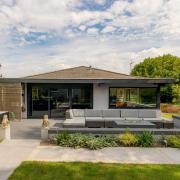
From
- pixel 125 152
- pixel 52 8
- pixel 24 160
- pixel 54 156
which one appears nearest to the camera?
pixel 24 160

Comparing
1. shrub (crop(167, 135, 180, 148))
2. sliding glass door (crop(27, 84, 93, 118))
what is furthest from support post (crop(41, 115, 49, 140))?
sliding glass door (crop(27, 84, 93, 118))

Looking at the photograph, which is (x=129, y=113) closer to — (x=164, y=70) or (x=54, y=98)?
(x=54, y=98)

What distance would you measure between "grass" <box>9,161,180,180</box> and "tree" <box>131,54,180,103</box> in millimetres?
22815

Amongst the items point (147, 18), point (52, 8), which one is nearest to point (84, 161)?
point (52, 8)

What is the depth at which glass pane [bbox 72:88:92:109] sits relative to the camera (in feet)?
62.6

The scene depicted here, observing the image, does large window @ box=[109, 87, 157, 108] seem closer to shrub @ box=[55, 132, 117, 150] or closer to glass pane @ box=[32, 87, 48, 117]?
glass pane @ box=[32, 87, 48, 117]

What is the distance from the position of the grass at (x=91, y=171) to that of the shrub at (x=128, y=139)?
2.30 m

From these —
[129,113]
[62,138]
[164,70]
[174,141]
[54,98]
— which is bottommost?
[174,141]

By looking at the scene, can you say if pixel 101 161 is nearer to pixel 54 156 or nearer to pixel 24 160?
pixel 54 156

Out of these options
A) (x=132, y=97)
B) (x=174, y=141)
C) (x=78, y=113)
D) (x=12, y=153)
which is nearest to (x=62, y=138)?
(x=12, y=153)

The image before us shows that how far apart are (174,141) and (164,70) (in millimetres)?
33247

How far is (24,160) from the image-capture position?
759 centimetres

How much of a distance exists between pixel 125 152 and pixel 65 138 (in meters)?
2.37

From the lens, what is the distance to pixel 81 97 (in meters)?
19.1
